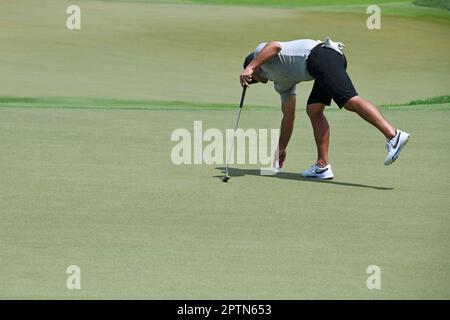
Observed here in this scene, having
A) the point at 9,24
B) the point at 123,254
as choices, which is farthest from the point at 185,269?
the point at 9,24

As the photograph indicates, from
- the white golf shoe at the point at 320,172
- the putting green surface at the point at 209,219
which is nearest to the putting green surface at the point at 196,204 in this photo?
the putting green surface at the point at 209,219

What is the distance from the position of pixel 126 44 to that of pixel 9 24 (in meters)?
3.31

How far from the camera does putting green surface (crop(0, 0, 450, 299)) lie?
7.40 meters

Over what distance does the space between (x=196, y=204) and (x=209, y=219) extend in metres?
0.69

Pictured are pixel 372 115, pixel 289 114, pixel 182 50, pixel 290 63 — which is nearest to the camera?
pixel 372 115

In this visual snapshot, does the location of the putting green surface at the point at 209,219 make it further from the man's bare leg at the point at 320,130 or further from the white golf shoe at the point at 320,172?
the man's bare leg at the point at 320,130

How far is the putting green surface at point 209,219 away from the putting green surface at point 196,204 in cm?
2

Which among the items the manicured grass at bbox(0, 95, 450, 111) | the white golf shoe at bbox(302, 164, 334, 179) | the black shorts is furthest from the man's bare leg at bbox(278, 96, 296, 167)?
the manicured grass at bbox(0, 95, 450, 111)

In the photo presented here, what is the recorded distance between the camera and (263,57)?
11.2 meters

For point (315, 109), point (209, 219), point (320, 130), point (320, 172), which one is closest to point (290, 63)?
point (315, 109)

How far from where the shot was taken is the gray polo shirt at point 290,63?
11219mm

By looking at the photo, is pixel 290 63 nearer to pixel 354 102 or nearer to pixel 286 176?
pixel 354 102

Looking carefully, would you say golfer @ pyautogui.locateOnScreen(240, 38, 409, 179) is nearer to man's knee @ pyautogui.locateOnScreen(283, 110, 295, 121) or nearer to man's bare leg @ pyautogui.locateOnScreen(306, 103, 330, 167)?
man's bare leg @ pyautogui.locateOnScreen(306, 103, 330, 167)

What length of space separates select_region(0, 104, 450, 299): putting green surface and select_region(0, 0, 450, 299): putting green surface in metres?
0.02
